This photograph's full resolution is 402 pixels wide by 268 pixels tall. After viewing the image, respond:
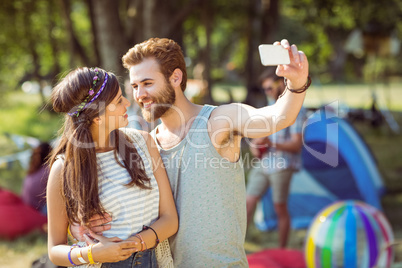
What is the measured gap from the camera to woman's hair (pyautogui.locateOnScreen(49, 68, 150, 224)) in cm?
174

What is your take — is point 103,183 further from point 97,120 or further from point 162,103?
point 162,103

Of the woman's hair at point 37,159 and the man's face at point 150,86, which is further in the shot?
the woman's hair at point 37,159

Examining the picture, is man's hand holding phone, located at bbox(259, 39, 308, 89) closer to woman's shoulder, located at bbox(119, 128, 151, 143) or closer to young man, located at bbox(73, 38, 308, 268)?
young man, located at bbox(73, 38, 308, 268)

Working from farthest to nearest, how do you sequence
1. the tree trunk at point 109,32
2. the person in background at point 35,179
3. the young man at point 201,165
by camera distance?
1. the tree trunk at point 109,32
2. the person in background at point 35,179
3. the young man at point 201,165

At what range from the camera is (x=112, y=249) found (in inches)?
66.0

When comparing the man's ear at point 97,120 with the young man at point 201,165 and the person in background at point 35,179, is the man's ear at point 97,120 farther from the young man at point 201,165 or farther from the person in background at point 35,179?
the person in background at point 35,179

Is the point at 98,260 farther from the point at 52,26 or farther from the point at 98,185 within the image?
the point at 52,26

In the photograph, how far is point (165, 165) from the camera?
1953mm

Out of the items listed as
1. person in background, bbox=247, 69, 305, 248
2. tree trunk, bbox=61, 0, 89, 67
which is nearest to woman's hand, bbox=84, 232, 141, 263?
person in background, bbox=247, 69, 305, 248

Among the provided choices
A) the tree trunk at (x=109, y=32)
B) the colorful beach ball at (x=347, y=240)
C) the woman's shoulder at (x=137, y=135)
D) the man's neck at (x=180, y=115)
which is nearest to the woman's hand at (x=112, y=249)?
the woman's shoulder at (x=137, y=135)

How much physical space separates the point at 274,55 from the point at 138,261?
92 centimetres

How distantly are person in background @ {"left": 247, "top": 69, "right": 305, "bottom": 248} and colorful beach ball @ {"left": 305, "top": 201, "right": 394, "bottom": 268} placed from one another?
0.66 meters

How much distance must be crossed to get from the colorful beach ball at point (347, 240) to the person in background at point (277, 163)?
26.0 inches

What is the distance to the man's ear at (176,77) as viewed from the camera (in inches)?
79.4
